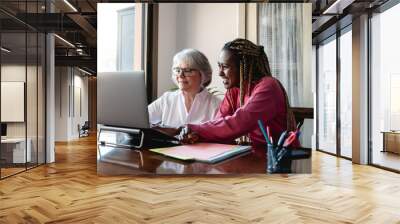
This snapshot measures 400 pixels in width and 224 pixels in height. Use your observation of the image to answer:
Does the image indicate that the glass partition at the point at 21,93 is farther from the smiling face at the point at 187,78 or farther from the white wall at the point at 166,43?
the smiling face at the point at 187,78

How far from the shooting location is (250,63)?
15.5ft

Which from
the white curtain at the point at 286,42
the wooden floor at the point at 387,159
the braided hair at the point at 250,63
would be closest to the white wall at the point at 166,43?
the braided hair at the point at 250,63

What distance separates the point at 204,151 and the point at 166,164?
48 cm

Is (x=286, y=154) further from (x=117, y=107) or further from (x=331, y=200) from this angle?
(x=117, y=107)

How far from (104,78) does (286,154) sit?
245 cm

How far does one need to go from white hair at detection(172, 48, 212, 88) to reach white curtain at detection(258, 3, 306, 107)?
2.43ft

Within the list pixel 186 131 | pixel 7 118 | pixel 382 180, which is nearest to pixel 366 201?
pixel 382 180

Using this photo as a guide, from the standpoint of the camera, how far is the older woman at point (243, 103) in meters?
4.68

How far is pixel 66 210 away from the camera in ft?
11.6

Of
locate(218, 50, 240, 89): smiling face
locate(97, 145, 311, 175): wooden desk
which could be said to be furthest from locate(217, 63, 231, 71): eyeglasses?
locate(97, 145, 311, 175): wooden desk

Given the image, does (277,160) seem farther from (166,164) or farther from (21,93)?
(21,93)

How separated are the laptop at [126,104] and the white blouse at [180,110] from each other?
0.13 metres

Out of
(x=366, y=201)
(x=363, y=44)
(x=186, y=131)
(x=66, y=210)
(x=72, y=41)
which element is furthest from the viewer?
(x=72, y=41)

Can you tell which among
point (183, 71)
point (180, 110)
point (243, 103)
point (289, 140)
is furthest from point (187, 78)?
point (289, 140)
